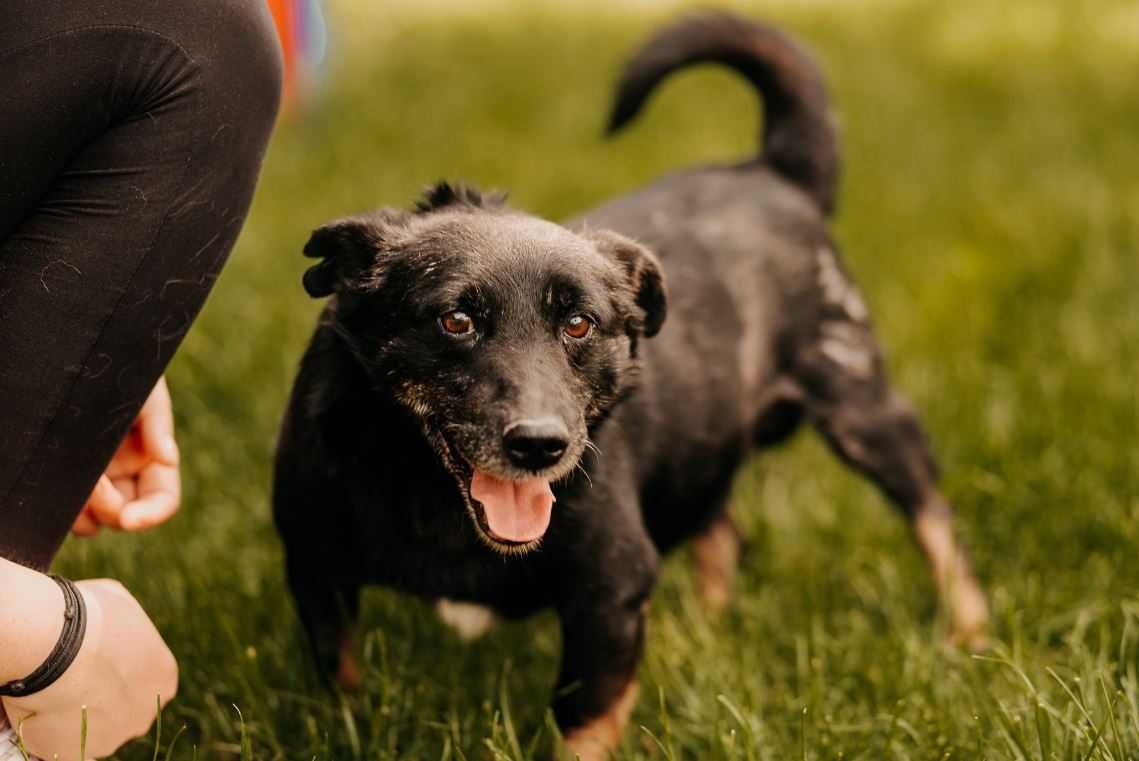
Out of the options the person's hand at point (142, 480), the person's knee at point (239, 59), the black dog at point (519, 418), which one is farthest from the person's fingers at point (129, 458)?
the person's knee at point (239, 59)

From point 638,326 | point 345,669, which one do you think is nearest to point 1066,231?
point 638,326

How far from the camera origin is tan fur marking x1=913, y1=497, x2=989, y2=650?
10.8ft

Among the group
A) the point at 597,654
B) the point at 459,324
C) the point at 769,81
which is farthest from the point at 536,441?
the point at 769,81

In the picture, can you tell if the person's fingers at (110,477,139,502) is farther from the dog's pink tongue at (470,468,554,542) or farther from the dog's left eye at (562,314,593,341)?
the dog's left eye at (562,314,593,341)

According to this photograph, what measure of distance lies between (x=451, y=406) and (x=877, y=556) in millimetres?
1766

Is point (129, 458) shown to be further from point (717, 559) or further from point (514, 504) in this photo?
point (717, 559)

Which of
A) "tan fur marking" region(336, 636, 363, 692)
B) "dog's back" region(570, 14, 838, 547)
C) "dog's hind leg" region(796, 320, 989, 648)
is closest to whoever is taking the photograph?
"tan fur marking" region(336, 636, 363, 692)

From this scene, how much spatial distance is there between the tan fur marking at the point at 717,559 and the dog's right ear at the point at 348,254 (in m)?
1.53

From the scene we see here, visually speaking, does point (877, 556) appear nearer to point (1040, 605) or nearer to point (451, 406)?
point (1040, 605)

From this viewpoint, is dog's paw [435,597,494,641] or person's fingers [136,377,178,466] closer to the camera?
person's fingers [136,377,178,466]

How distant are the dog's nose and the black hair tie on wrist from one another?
74 cm

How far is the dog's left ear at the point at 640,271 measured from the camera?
264 cm

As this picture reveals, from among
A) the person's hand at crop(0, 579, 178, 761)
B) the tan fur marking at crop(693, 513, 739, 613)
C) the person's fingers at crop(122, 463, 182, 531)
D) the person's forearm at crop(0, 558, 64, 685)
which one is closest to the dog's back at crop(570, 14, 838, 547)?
the tan fur marking at crop(693, 513, 739, 613)

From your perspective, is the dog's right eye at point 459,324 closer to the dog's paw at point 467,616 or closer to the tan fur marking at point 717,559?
the dog's paw at point 467,616
